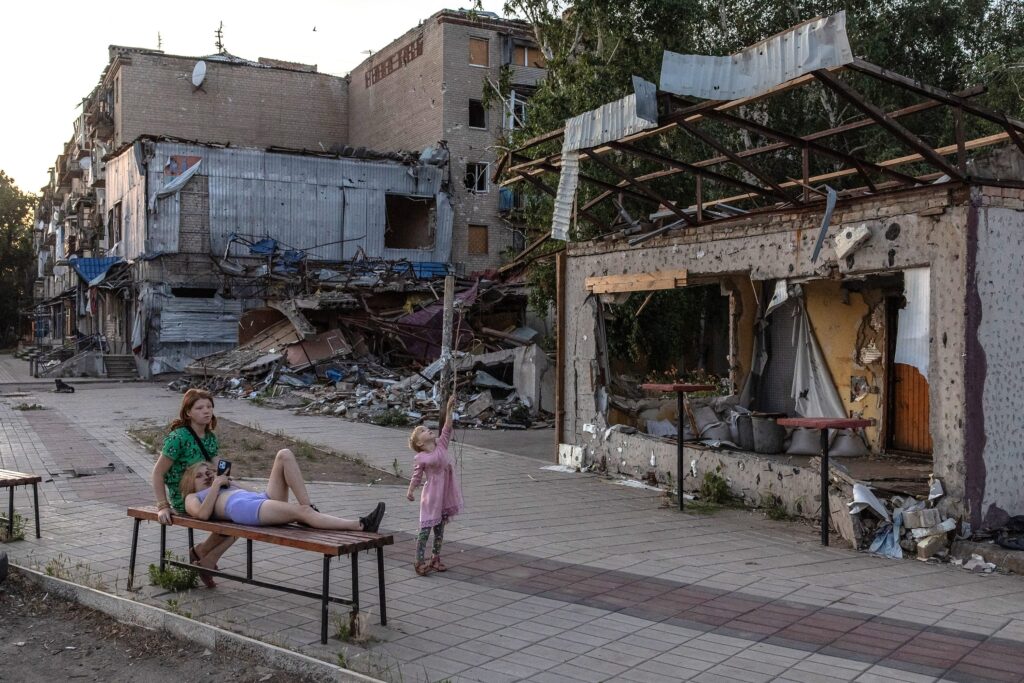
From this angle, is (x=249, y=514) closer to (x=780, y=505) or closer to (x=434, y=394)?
(x=780, y=505)

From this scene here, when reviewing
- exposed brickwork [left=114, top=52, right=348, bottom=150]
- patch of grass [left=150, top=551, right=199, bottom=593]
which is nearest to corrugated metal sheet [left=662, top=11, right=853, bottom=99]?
patch of grass [left=150, top=551, right=199, bottom=593]

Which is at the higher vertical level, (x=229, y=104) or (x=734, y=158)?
(x=229, y=104)

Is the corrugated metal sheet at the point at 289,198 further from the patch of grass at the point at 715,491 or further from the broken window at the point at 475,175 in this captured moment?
the patch of grass at the point at 715,491

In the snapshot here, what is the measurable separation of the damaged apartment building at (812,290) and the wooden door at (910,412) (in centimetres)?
2

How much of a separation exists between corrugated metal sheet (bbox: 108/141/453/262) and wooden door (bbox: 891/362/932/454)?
24379mm

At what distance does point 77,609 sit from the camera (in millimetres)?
6340

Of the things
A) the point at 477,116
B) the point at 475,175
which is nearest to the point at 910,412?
the point at 475,175

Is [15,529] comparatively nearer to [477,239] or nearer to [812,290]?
[812,290]

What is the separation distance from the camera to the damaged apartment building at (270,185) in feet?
105

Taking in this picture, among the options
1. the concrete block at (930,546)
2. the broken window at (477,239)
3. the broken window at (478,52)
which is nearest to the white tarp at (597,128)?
the concrete block at (930,546)

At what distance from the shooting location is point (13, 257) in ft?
229

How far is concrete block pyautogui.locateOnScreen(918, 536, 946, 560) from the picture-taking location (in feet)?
25.3

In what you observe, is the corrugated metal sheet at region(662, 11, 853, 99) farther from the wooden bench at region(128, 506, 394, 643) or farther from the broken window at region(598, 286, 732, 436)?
the broken window at region(598, 286, 732, 436)

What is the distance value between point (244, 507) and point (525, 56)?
3382cm
